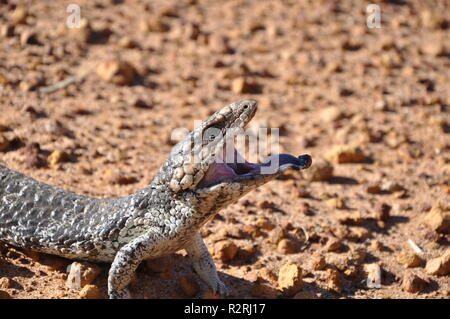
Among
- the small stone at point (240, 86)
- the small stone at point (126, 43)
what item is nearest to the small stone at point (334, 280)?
the small stone at point (240, 86)

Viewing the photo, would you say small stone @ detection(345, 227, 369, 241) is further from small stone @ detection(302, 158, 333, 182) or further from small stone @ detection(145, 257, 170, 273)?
small stone @ detection(145, 257, 170, 273)

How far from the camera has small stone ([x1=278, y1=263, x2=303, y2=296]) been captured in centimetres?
553

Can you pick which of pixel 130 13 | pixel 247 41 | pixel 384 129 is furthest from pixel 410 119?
pixel 130 13

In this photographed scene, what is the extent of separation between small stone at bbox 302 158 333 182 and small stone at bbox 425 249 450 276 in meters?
1.68

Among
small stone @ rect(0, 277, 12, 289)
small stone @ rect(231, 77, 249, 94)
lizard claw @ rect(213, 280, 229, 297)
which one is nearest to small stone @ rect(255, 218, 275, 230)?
lizard claw @ rect(213, 280, 229, 297)

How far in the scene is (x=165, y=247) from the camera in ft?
17.1

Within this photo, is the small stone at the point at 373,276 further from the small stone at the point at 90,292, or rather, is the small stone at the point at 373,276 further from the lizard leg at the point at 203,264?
the small stone at the point at 90,292

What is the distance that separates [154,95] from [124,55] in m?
1.11

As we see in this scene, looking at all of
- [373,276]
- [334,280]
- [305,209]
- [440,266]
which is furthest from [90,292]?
[440,266]

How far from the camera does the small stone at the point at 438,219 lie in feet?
21.0

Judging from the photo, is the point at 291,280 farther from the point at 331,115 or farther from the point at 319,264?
the point at 331,115

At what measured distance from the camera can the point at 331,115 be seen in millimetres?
8617

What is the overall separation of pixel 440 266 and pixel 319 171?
5.88ft

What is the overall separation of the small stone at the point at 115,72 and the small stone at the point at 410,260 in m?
4.26
